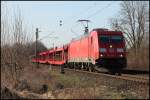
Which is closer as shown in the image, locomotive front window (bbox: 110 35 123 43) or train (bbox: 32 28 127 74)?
train (bbox: 32 28 127 74)

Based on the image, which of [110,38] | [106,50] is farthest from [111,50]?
[110,38]

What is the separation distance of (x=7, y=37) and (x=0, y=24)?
138cm

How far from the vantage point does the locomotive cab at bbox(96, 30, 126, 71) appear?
30094 mm

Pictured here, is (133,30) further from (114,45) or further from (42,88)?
(42,88)

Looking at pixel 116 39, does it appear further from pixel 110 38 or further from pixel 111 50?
pixel 111 50

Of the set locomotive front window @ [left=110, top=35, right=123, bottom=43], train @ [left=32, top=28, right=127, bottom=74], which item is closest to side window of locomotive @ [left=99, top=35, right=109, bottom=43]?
train @ [left=32, top=28, right=127, bottom=74]

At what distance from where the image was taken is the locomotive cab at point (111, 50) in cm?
3009

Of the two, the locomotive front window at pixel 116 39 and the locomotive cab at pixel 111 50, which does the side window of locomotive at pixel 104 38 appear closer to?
the locomotive cab at pixel 111 50

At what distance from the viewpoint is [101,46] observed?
99.9 ft

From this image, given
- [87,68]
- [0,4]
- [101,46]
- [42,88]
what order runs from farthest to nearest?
[87,68]
[101,46]
[0,4]
[42,88]

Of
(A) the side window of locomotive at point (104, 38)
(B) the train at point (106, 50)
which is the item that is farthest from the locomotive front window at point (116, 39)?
(A) the side window of locomotive at point (104, 38)

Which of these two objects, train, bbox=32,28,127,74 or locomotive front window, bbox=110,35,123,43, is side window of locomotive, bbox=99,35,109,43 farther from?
locomotive front window, bbox=110,35,123,43

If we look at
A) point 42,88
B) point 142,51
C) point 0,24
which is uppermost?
point 0,24

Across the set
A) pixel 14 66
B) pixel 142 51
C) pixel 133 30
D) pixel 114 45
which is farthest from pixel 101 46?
pixel 133 30
